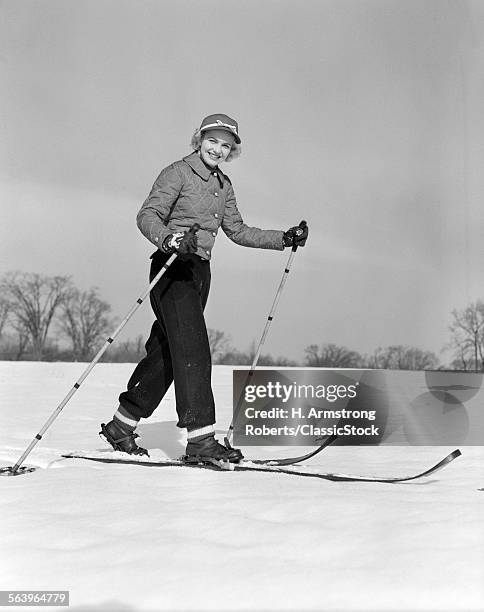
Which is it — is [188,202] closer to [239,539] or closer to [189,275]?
[189,275]

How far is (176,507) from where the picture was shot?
196 cm

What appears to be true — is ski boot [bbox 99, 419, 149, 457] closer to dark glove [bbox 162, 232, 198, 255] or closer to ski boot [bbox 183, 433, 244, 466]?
ski boot [bbox 183, 433, 244, 466]

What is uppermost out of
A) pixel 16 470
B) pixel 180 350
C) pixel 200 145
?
pixel 200 145

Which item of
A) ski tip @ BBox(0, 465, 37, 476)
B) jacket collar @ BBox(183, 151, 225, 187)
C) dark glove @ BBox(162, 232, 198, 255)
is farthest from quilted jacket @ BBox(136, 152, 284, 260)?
ski tip @ BBox(0, 465, 37, 476)

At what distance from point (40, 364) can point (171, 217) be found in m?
7.37

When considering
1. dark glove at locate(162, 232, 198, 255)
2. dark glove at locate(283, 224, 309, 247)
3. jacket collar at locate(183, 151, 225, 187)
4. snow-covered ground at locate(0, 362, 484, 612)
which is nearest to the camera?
snow-covered ground at locate(0, 362, 484, 612)

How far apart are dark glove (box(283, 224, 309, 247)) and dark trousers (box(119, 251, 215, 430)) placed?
436mm

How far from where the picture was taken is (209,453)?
2.84 meters

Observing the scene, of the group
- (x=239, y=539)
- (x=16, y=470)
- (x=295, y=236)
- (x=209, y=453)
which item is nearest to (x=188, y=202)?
(x=295, y=236)

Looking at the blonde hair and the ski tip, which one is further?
the blonde hair

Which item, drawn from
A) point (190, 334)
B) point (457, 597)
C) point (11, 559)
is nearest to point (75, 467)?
point (190, 334)

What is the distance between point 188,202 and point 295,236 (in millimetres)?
561

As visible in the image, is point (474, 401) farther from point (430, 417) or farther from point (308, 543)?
point (308, 543)

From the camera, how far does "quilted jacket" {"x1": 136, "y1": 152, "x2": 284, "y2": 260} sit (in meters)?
3.08
